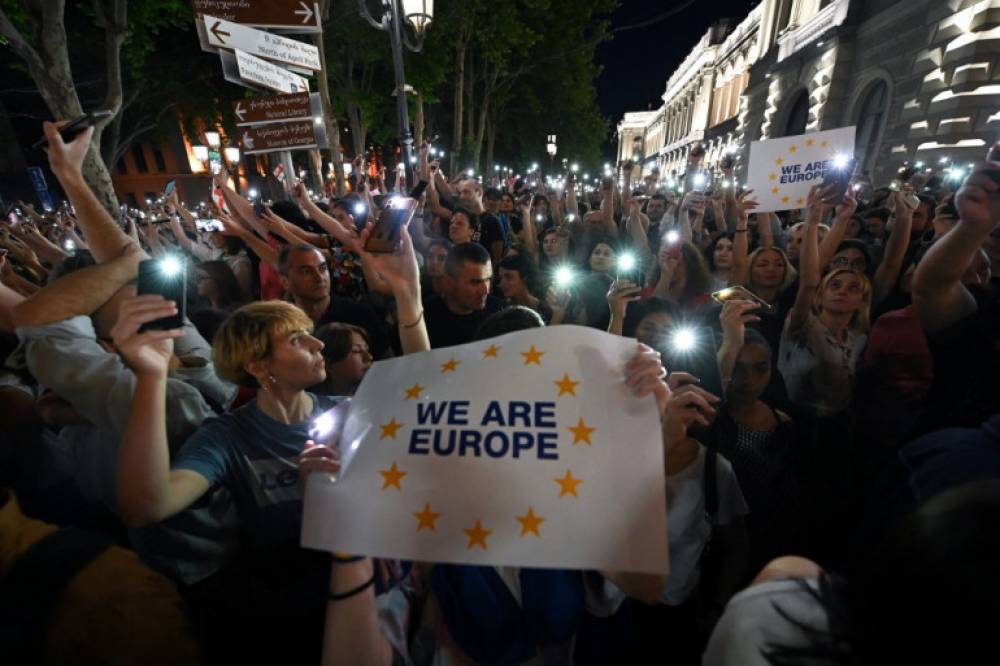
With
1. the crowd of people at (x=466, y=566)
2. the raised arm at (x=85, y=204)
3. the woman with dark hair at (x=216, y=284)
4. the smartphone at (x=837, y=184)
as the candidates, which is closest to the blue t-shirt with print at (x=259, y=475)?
the crowd of people at (x=466, y=566)

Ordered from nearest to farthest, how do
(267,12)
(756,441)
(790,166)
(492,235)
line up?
(756,441), (790,166), (267,12), (492,235)

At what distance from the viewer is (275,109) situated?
6.02 meters

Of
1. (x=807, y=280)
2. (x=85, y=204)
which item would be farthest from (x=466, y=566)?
(x=807, y=280)

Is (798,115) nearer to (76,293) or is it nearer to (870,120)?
(870,120)

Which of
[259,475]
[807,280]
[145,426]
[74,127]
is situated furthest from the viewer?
[807,280]

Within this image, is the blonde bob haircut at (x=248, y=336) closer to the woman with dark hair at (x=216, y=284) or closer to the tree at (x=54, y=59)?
the woman with dark hair at (x=216, y=284)

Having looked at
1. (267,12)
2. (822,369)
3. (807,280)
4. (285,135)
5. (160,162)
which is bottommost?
(822,369)

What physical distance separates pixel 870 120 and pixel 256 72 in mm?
19553

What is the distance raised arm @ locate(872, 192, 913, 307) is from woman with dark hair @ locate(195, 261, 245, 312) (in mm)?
6122

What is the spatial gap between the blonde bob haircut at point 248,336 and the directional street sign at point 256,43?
516cm

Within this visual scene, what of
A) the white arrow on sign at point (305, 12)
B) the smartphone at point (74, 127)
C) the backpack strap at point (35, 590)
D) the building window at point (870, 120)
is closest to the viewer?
the backpack strap at point (35, 590)

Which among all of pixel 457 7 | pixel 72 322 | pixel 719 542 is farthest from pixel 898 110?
pixel 72 322

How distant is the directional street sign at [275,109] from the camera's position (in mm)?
5945

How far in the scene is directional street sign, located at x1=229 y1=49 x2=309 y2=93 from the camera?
17.9ft
